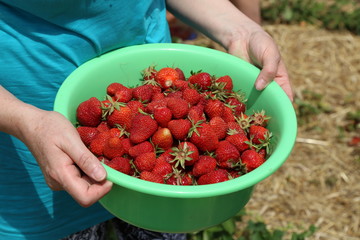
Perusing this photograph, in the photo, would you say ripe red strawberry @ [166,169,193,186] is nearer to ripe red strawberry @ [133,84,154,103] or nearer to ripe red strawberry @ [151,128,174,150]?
ripe red strawberry @ [151,128,174,150]

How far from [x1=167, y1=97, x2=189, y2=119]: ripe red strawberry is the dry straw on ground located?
126cm

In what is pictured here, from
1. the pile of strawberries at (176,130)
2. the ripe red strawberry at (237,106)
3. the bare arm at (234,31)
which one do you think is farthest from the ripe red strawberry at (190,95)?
the bare arm at (234,31)

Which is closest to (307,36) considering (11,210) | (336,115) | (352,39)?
(352,39)

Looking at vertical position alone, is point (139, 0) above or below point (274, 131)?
above

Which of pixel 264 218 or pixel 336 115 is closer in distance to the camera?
pixel 264 218

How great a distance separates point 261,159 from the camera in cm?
122

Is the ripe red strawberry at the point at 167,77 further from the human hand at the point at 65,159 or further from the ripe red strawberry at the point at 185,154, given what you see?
the human hand at the point at 65,159

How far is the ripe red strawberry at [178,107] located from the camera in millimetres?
1291

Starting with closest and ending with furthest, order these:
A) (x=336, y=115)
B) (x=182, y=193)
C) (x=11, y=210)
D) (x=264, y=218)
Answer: (x=182, y=193), (x=11, y=210), (x=264, y=218), (x=336, y=115)

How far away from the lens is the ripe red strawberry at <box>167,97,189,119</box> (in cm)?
129

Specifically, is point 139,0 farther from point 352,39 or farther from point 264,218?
point 352,39

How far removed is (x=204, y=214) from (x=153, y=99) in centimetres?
43

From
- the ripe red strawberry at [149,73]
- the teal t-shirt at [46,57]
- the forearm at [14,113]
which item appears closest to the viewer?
the forearm at [14,113]

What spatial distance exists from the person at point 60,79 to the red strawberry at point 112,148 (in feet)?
0.49
